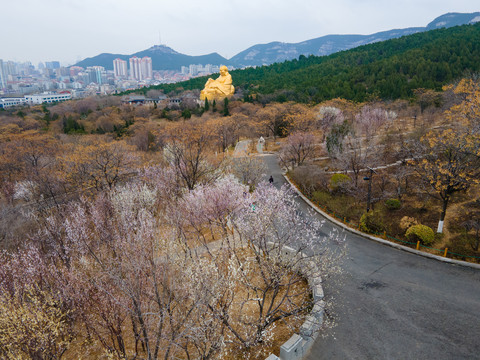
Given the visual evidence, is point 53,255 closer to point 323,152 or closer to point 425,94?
point 323,152

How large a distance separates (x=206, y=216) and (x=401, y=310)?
30.1 ft

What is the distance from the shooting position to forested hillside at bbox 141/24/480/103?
46281 mm

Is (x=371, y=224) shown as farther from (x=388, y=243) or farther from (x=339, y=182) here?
(x=339, y=182)

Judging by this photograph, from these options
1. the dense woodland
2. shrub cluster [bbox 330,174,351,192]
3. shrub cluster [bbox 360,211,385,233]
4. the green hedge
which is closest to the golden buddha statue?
the dense woodland

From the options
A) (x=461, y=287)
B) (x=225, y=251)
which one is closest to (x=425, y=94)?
(x=461, y=287)

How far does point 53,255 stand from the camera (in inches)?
485

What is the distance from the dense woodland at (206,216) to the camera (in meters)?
8.45

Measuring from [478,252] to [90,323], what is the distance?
16.1 m

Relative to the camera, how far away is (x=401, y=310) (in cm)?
1066

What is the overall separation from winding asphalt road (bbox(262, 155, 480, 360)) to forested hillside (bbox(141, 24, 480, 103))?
3719cm

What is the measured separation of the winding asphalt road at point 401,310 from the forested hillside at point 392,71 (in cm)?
3719

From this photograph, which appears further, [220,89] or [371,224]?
[220,89]

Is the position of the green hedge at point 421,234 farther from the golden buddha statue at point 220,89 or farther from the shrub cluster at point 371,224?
the golden buddha statue at point 220,89

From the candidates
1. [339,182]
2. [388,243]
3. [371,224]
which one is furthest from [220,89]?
[388,243]
